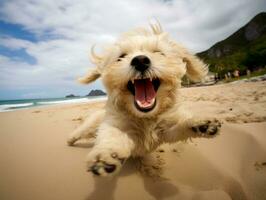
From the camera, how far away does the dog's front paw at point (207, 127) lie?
6.68 ft

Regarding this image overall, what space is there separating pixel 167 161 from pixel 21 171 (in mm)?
1776

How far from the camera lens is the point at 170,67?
264cm

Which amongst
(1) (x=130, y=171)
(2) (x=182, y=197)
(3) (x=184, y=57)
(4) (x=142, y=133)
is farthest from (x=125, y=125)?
(3) (x=184, y=57)

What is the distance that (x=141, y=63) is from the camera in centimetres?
247

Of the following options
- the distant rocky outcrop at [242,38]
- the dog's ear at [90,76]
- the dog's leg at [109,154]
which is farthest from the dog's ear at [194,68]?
the distant rocky outcrop at [242,38]

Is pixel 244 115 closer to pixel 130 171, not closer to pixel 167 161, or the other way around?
pixel 167 161

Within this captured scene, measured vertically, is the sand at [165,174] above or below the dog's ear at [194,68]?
below

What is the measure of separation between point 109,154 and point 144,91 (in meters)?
1.08

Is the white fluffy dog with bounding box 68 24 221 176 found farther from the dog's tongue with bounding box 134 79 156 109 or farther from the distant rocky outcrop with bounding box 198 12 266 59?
the distant rocky outcrop with bounding box 198 12 266 59

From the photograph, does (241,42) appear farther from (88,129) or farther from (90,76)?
(88,129)

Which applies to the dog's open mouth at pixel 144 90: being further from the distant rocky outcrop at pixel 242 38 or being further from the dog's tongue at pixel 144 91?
the distant rocky outcrop at pixel 242 38

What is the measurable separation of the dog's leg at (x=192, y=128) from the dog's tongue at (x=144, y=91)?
0.40m

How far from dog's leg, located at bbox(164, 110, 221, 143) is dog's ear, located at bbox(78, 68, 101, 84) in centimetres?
160

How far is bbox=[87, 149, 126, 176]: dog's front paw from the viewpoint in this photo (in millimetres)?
1613
